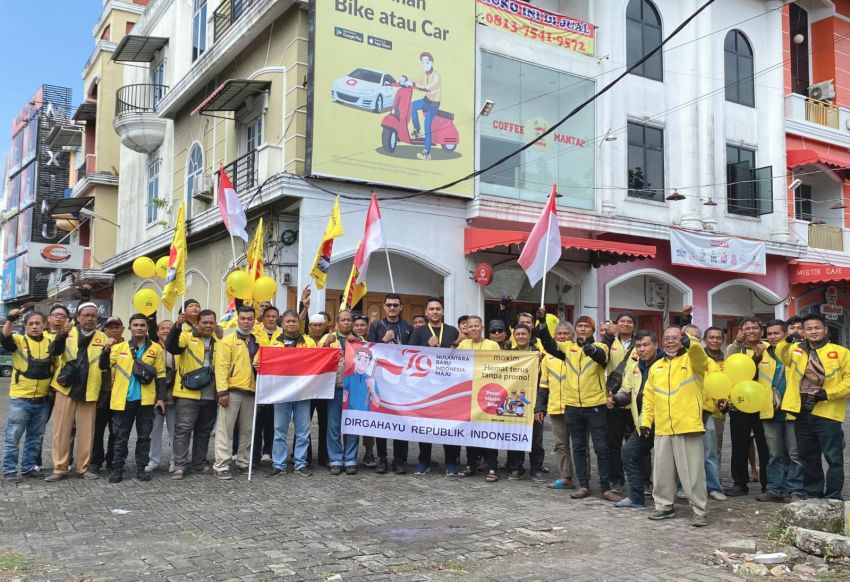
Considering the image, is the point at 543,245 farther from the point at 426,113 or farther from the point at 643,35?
the point at 643,35

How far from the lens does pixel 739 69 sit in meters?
20.0

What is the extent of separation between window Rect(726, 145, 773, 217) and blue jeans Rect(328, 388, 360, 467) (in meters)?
14.6

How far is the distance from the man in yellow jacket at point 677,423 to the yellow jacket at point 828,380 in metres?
1.34

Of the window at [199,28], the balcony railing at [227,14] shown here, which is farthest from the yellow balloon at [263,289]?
the window at [199,28]

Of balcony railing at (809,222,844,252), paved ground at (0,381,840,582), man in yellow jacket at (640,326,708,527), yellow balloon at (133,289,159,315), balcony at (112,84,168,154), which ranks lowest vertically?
paved ground at (0,381,840,582)

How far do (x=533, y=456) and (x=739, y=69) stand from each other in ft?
51.2

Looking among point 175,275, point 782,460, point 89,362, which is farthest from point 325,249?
point 782,460

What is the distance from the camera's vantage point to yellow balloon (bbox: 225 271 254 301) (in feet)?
30.6

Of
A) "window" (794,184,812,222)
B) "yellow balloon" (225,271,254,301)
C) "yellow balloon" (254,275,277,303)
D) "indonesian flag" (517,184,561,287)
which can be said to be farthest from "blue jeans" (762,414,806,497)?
"window" (794,184,812,222)

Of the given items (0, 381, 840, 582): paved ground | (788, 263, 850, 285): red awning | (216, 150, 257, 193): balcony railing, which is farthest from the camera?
(788, 263, 850, 285): red awning

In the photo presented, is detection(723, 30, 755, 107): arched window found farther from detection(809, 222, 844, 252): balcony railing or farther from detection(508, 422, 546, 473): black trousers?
detection(508, 422, 546, 473): black trousers

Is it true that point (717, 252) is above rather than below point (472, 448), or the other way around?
above

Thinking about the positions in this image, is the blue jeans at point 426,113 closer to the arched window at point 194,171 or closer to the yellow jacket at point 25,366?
the arched window at point 194,171

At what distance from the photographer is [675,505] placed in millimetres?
7188
